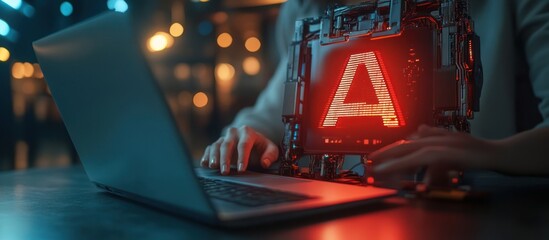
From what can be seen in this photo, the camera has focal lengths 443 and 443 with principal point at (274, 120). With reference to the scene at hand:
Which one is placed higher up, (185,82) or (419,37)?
(185,82)

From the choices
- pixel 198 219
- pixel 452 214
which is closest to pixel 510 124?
pixel 452 214

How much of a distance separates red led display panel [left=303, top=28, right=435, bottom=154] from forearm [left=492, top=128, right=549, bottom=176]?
0.12 m

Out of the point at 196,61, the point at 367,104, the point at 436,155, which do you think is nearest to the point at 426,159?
the point at 436,155

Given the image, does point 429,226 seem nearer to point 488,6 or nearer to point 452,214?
point 452,214

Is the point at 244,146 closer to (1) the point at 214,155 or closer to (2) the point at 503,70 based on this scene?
(1) the point at 214,155

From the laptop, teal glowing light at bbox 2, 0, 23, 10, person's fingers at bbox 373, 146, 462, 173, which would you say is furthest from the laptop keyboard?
teal glowing light at bbox 2, 0, 23, 10

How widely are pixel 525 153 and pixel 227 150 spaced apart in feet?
1.68

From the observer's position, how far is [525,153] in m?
0.69

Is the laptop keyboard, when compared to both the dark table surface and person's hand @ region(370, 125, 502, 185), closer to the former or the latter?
the dark table surface

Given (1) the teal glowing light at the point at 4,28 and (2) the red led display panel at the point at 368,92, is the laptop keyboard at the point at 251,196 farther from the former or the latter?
(1) the teal glowing light at the point at 4,28

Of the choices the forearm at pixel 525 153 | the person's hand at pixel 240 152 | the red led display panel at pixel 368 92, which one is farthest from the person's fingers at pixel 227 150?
the forearm at pixel 525 153

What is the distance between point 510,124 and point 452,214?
30.3 inches

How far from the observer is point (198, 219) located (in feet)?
1.42

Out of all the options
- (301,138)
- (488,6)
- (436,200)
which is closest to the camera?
(436,200)
